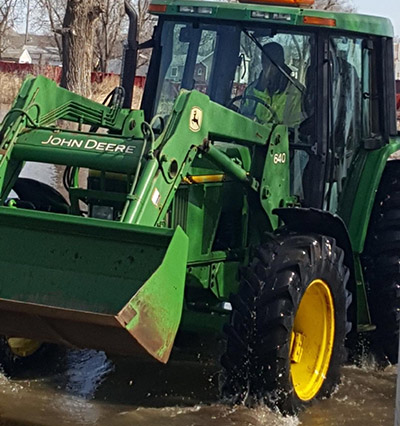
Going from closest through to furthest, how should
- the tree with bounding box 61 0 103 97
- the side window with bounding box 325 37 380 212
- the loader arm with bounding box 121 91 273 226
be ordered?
the loader arm with bounding box 121 91 273 226 → the side window with bounding box 325 37 380 212 → the tree with bounding box 61 0 103 97

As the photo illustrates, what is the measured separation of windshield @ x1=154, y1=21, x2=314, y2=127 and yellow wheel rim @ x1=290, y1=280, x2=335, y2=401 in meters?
1.31

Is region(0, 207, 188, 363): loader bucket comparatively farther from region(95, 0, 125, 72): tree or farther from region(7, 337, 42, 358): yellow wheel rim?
region(95, 0, 125, 72): tree

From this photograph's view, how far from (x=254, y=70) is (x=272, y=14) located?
1.29 feet

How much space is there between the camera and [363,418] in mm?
6066

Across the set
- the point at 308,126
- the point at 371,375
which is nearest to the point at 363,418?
the point at 371,375

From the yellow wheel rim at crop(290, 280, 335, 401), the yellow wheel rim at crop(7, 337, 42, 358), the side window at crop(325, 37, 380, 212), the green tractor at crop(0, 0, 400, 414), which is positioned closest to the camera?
the green tractor at crop(0, 0, 400, 414)

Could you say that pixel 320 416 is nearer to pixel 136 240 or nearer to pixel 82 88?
pixel 136 240

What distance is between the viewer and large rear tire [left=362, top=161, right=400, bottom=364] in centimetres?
689

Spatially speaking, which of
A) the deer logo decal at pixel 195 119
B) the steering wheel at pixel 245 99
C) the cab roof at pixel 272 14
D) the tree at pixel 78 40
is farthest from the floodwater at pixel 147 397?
the tree at pixel 78 40

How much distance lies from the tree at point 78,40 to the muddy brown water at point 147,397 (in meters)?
14.6

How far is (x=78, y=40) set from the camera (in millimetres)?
20938

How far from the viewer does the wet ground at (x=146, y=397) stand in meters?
5.65

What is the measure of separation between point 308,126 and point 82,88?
49.9 ft

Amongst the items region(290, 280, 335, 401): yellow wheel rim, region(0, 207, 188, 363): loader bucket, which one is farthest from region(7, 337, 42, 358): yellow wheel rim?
region(290, 280, 335, 401): yellow wheel rim
